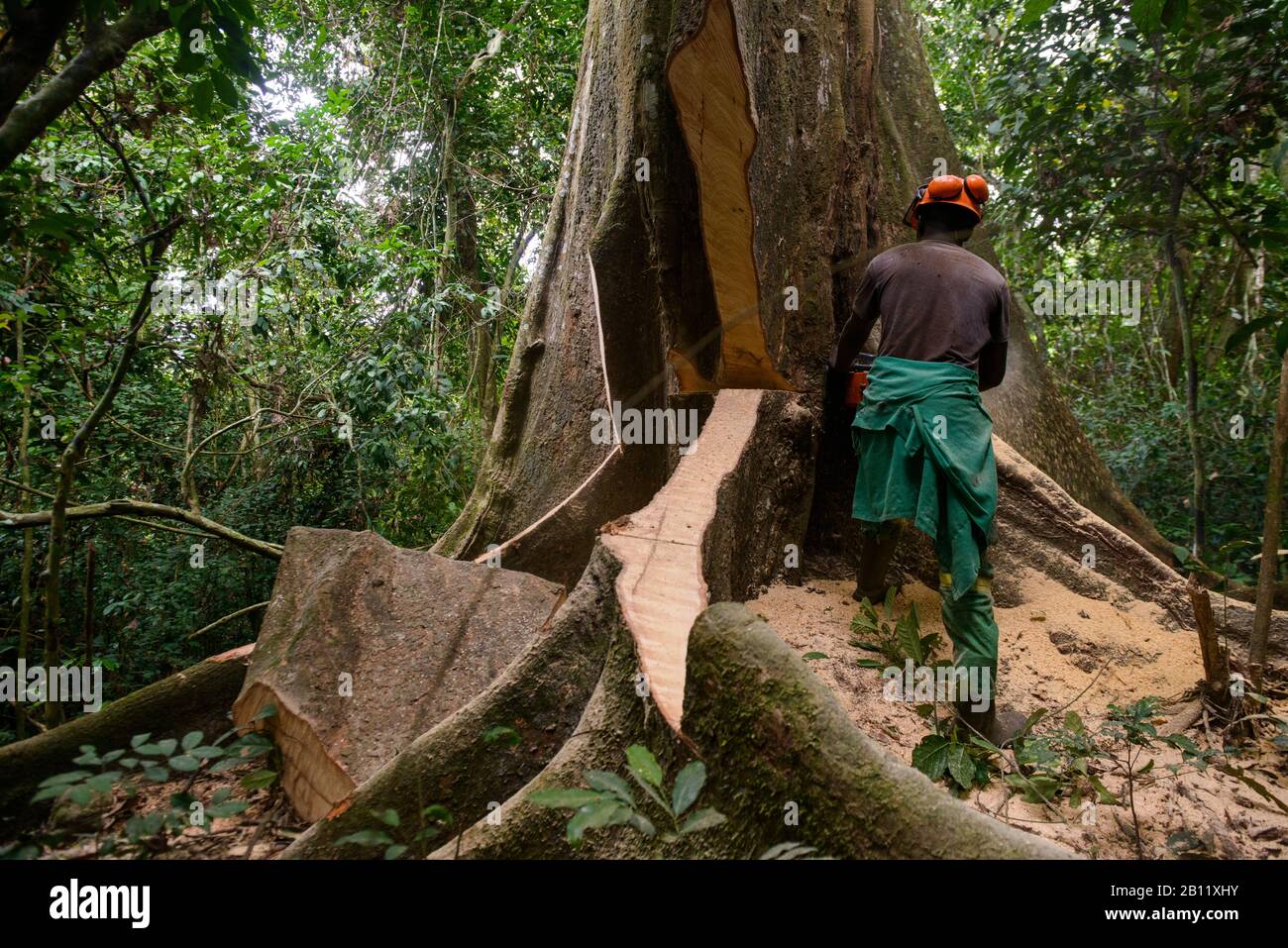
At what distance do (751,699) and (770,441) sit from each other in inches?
71.7

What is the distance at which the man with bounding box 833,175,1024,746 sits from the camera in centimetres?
268

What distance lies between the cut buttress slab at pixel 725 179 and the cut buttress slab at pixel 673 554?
0.27 meters

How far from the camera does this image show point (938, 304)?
9.77ft

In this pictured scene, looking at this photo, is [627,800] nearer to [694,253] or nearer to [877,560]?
[877,560]

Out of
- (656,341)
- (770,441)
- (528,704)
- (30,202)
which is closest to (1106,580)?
(770,441)

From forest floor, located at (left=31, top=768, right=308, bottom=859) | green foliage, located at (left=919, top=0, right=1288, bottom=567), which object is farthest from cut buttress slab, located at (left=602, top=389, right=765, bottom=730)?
green foliage, located at (left=919, top=0, right=1288, bottom=567)

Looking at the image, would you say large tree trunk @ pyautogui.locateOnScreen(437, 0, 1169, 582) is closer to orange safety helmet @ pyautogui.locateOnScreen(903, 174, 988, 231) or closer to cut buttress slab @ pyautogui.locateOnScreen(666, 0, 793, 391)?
cut buttress slab @ pyautogui.locateOnScreen(666, 0, 793, 391)

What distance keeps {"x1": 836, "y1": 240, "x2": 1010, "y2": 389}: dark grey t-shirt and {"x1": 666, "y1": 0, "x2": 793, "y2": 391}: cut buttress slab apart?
0.46 metres

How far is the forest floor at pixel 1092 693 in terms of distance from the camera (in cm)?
223

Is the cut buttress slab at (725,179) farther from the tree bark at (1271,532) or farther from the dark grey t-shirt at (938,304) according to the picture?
the tree bark at (1271,532)

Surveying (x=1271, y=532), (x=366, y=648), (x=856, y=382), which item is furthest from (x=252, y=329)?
(x=1271, y=532)

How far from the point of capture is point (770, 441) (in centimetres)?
316

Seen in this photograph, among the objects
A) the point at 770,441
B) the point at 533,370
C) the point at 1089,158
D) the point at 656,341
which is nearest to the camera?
the point at 770,441
